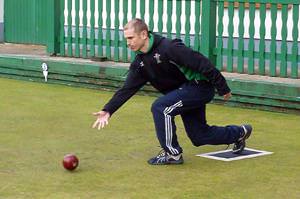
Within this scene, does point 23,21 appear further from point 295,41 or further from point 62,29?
point 295,41

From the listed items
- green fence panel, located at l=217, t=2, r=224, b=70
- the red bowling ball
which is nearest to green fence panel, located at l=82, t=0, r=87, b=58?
green fence panel, located at l=217, t=2, r=224, b=70

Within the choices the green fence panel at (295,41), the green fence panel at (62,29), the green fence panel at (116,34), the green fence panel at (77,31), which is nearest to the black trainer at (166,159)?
the green fence panel at (295,41)

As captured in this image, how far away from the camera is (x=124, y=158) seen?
7320 millimetres

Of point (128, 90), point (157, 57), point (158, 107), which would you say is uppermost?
point (157, 57)

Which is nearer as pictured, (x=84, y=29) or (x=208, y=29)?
(x=208, y=29)

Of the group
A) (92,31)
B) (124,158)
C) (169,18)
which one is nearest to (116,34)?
(92,31)

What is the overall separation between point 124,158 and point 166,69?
3.42 ft

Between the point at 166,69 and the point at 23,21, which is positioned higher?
the point at 23,21

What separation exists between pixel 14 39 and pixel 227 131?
9491 millimetres

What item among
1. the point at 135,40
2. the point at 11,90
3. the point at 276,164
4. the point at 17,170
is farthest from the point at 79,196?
the point at 11,90

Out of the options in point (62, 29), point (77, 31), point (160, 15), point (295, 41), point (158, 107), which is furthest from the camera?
point (62, 29)

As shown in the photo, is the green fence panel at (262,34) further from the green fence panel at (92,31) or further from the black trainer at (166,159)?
the black trainer at (166,159)

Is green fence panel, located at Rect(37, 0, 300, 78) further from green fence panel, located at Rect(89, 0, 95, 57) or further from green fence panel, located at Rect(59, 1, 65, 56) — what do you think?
green fence panel, located at Rect(59, 1, 65, 56)

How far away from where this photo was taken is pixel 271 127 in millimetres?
9008
